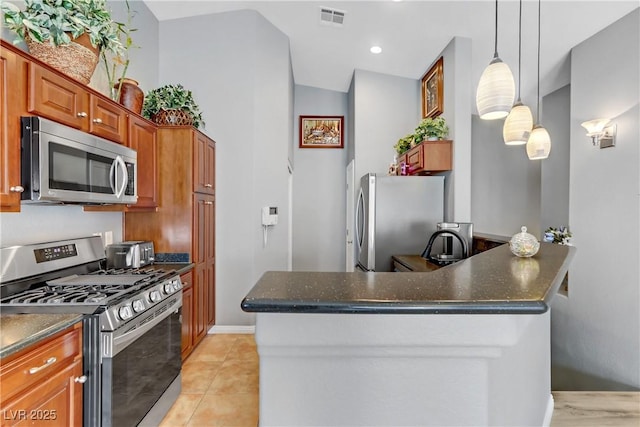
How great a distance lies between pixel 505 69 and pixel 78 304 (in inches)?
93.0

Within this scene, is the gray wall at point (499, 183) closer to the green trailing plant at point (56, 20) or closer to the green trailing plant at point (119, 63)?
the green trailing plant at point (119, 63)

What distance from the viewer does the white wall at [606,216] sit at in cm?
264

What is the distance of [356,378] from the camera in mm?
940

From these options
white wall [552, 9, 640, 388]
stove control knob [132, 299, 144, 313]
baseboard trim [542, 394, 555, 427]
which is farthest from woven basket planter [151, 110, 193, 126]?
white wall [552, 9, 640, 388]

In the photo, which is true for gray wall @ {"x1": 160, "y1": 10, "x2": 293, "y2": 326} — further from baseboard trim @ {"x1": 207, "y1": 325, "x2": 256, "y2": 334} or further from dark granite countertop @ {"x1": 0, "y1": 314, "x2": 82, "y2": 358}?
dark granite countertop @ {"x1": 0, "y1": 314, "x2": 82, "y2": 358}

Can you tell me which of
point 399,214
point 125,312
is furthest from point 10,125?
point 399,214

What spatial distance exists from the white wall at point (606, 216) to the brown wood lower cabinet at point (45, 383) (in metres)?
3.79

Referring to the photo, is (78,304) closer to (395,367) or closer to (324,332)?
(324,332)

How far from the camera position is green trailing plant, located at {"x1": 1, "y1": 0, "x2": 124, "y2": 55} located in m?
1.57

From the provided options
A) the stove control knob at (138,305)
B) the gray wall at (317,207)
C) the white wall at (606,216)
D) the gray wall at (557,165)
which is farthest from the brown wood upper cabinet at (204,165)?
the gray wall at (557,165)

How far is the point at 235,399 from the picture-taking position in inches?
88.8

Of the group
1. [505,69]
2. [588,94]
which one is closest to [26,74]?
[505,69]

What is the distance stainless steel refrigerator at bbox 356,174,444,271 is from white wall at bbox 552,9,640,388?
133 centimetres

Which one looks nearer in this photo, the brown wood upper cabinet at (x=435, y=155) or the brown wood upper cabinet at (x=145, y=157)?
the brown wood upper cabinet at (x=145, y=157)
